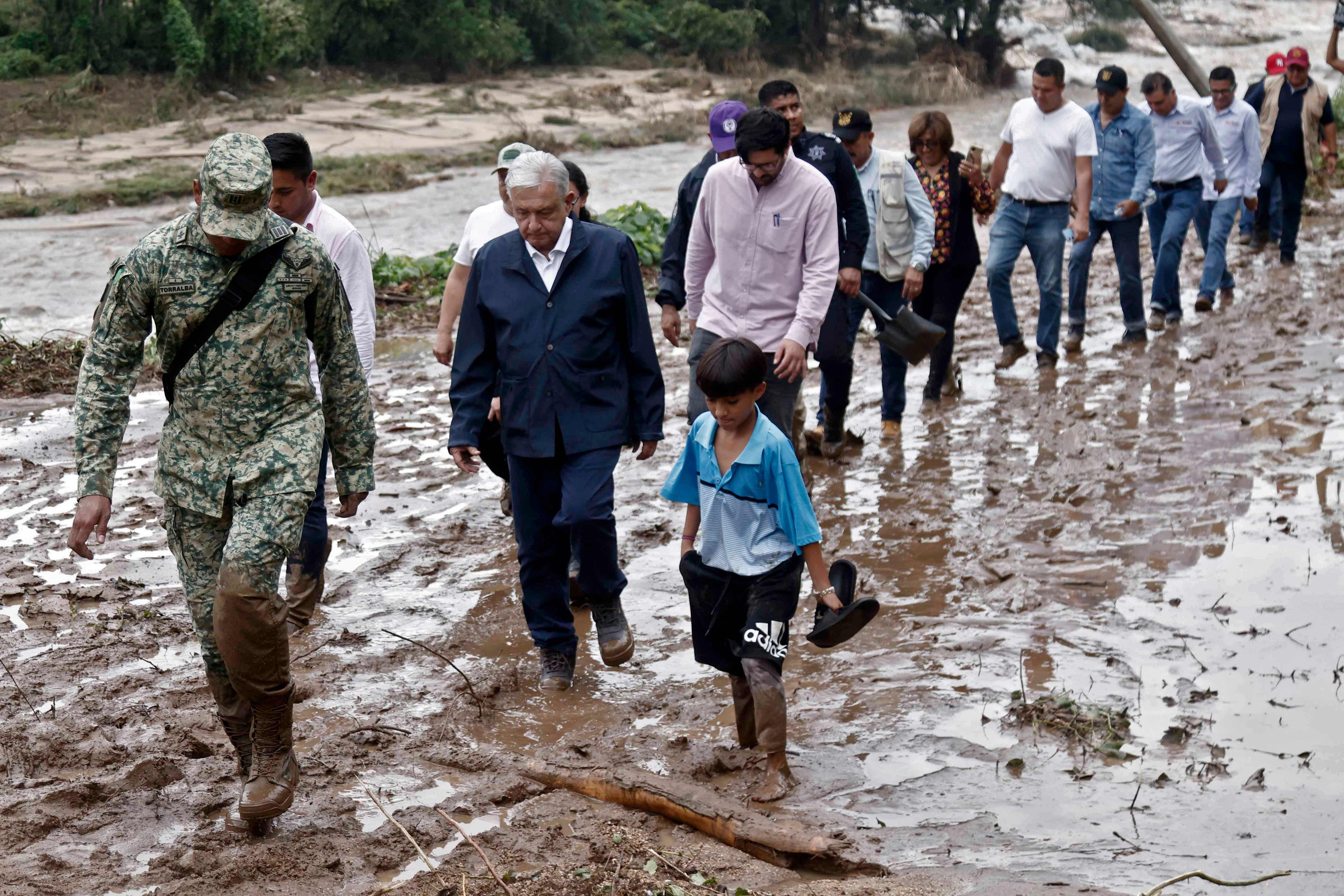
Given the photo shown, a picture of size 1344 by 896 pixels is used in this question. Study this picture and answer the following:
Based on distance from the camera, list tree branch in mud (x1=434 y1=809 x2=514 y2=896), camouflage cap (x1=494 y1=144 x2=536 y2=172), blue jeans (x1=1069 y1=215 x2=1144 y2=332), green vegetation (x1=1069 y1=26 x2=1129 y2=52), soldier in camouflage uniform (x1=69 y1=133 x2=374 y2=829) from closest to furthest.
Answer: tree branch in mud (x1=434 y1=809 x2=514 y2=896)
soldier in camouflage uniform (x1=69 y1=133 x2=374 y2=829)
camouflage cap (x1=494 y1=144 x2=536 y2=172)
blue jeans (x1=1069 y1=215 x2=1144 y2=332)
green vegetation (x1=1069 y1=26 x2=1129 y2=52)

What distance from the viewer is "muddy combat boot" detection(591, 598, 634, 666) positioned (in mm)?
5375

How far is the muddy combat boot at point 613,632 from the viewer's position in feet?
17.6

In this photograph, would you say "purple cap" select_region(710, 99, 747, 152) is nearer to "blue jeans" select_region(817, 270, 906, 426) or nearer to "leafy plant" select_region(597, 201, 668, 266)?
"blue jeans" select_region(817, 270, 906, 426)

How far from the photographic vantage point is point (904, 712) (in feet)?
16.0

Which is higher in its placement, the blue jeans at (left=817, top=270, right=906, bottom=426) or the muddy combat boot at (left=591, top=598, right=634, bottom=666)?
the blue jeans at (left=817, top=270, right=906, bottom=426)

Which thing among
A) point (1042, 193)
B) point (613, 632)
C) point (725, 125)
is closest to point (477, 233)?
point (725, 125)

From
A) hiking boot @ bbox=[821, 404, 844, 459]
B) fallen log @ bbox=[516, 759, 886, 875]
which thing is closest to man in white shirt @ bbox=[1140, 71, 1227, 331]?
hiking boot @ bbox=[821, 404, 844, 459]

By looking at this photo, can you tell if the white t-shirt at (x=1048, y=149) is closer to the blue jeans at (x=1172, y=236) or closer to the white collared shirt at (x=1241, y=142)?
the blue jeans at (x=1172, y=236)

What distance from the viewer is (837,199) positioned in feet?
22.6

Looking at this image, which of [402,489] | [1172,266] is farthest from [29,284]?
[1172,266]

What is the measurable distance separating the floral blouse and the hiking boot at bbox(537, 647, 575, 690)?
13.4ft

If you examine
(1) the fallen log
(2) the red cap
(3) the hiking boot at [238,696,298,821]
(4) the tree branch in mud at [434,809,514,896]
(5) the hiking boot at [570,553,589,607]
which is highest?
(2) the red cap

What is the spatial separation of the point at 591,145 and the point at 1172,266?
16554 millimetres

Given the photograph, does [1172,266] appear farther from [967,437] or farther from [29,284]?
[29,284]
